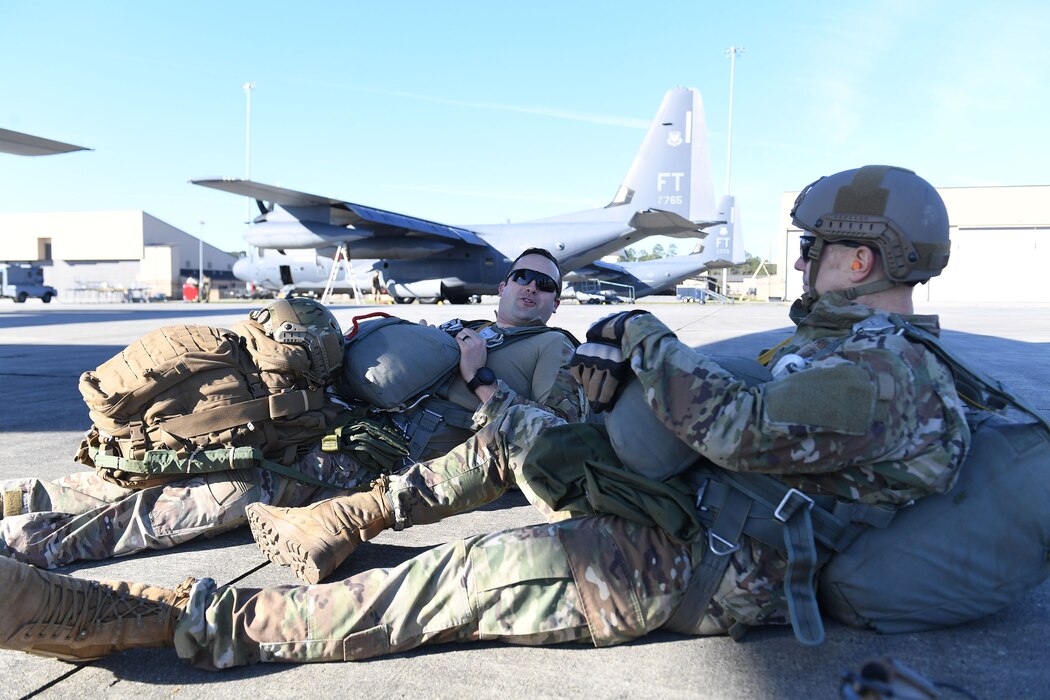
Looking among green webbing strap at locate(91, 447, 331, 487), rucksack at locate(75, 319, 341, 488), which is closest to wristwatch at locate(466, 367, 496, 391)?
rucksack at locate(75, 319, 341, 488)

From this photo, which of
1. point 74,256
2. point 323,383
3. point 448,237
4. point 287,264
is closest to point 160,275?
point 74,256

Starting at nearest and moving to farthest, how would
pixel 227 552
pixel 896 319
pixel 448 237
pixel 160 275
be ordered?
pixel 896 319, pixel 227 552, pixel 448 237, pixel 160 275

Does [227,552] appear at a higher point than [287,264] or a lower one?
lower

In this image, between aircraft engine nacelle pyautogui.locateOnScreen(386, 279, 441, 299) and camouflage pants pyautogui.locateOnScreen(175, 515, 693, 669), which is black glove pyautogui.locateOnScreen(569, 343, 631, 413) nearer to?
camouflage pants pyautogui.locateOnScreen(175, 515, 693, 669)

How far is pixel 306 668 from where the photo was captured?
6.24 ft

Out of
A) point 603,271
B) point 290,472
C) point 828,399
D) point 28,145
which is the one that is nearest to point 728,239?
point 603,271

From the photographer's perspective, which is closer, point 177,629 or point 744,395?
point 744,395

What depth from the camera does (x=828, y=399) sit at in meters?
1.66

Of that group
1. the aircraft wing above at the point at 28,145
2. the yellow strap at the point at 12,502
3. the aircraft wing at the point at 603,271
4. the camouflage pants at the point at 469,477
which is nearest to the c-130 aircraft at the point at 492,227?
the aircraft wing above at the point at 28,145

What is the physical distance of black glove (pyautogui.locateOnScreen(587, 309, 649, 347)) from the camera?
6.35 ft

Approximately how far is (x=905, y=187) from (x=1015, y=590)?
1116 millimetres

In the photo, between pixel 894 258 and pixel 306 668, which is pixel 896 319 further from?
pixel 306 668

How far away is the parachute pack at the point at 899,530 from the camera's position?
1.82 metres

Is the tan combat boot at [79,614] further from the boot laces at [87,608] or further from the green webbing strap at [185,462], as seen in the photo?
the green webbing strap at [185,462]
